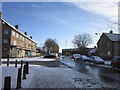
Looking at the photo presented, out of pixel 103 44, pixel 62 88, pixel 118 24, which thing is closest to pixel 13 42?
pixel 103 44

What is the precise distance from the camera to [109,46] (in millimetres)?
52406

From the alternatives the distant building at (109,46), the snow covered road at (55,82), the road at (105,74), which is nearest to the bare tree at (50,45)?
the distant building at (109,46)

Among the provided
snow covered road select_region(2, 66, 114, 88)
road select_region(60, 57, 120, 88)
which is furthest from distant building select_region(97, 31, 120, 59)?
snow covered road select_region(2, 66, 114, 88)

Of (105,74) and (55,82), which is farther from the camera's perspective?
(105,74)

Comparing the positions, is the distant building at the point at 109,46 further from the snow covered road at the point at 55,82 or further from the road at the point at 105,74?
the snow covered road at the point at 55,82

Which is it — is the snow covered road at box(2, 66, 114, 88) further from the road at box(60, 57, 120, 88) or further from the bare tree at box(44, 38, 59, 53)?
the bare tree at box(44, 38, 59, 53)

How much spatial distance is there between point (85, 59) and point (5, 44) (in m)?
22.5

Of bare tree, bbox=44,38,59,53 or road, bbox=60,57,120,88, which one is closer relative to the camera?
road, bbox=60,57,120,88

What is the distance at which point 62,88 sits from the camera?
827cm

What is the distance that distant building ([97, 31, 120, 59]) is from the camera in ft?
165

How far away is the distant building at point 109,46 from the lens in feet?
165

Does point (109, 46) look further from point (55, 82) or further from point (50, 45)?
point (50, 45)

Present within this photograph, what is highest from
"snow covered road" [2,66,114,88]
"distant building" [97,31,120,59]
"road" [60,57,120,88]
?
"distant building" [97,31,120,59]

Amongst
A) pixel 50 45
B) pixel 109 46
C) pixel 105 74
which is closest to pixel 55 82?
pixel 105 74
